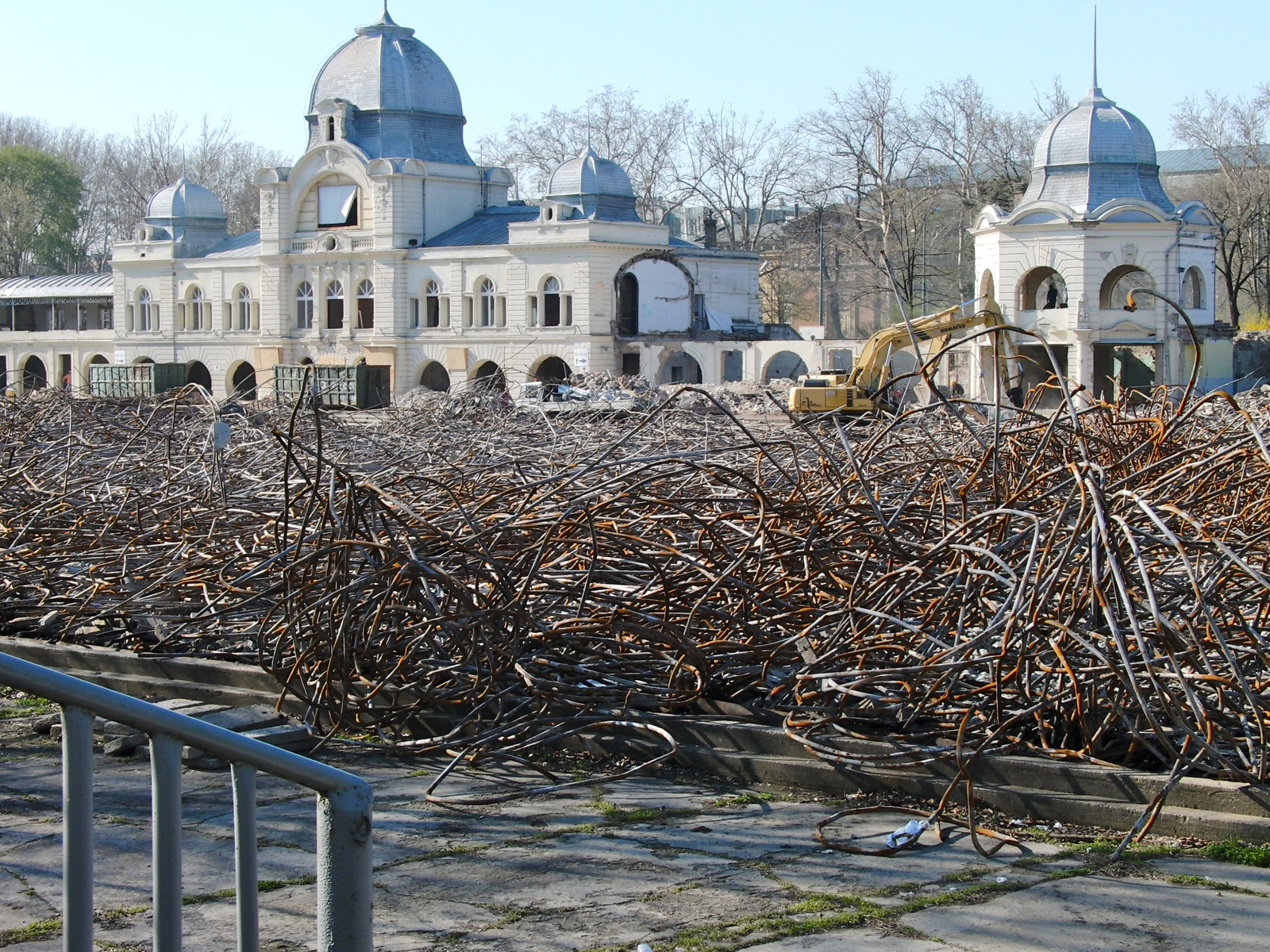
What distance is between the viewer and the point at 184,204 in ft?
222

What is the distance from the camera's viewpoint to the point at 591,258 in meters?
53.6

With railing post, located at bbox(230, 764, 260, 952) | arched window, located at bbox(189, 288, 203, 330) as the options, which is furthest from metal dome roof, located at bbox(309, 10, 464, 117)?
railing post, located at bbox(230, 764, 260, 952)

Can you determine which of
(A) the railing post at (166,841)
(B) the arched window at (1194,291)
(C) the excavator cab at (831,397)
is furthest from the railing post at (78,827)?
(B) the arched window at (1194,291)

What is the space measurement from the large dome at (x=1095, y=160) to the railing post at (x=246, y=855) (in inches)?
1792

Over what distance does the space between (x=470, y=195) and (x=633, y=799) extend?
182ft

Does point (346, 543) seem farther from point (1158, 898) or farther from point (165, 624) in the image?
point (1158, 898)

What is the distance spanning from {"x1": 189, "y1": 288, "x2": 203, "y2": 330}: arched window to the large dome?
120ft

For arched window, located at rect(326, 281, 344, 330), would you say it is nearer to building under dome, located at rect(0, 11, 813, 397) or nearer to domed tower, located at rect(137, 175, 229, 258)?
building under dome, located at rect(0, 11, 813, 397)

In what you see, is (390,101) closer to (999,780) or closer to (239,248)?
(239,248)

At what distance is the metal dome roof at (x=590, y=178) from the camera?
54.7 meters

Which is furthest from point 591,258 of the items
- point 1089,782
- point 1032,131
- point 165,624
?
point 1089,782

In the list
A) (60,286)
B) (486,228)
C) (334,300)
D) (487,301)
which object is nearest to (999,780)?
(487,301)

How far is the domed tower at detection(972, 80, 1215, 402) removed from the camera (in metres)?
44.9

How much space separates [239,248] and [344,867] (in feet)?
215
